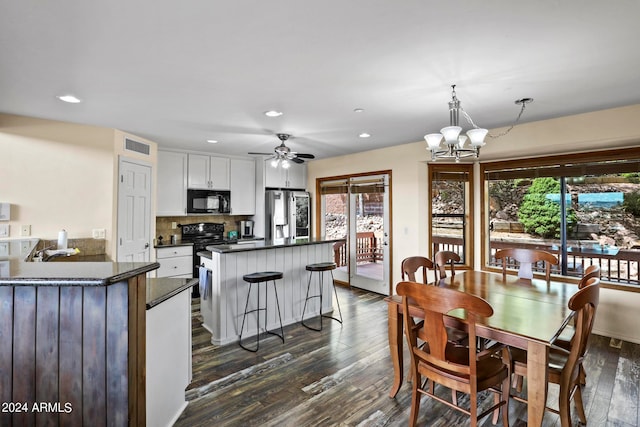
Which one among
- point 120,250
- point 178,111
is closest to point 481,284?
point 178,111

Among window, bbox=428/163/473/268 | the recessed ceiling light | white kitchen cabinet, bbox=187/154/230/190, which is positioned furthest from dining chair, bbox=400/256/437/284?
white kitchen cabinet, bbox=187/154/230/190

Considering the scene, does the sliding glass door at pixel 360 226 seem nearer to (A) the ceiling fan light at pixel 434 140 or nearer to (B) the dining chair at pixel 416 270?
(B) the dining chair at pixel 416 270

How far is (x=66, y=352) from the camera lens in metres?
1.39

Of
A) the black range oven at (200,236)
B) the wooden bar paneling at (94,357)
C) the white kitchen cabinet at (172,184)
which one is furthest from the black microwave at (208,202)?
the wooden bar paneling at (94,357)

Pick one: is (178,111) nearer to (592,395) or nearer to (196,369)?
(196,369)

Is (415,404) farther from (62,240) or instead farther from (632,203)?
(62,240)

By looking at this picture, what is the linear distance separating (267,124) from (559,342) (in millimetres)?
3412

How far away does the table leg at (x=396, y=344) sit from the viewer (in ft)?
7.86

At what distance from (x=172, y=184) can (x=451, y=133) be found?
14.0 ft

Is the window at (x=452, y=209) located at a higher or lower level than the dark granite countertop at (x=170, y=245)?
higher

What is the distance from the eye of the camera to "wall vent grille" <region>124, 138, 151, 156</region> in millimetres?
4066

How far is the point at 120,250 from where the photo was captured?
3.96 m

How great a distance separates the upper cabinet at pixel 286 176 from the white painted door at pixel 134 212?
200 centimetres

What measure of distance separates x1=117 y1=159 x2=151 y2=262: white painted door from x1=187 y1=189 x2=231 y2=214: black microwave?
2.64 ft
